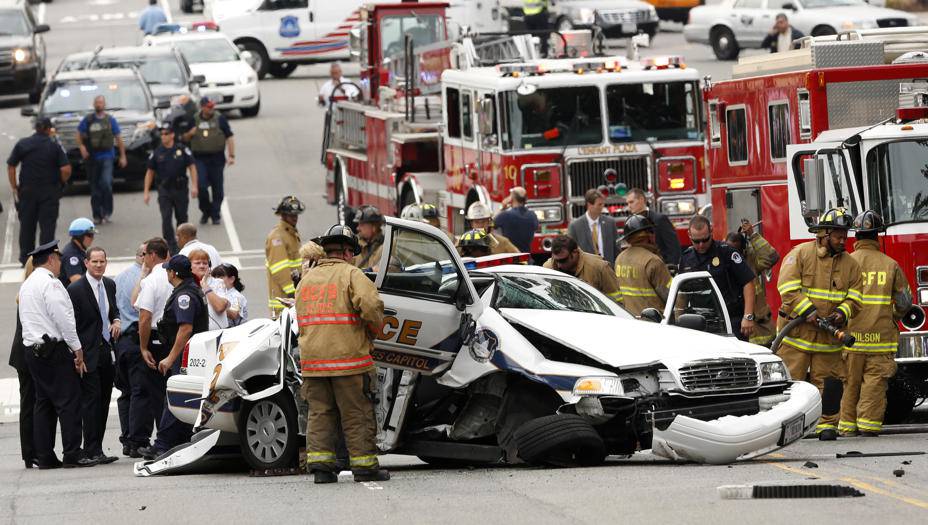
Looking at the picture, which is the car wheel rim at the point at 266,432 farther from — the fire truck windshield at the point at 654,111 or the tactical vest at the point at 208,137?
the tactical vest at the point at 208,137

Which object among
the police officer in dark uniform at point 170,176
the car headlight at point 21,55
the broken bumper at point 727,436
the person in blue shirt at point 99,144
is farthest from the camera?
the car headlight at point 21,55

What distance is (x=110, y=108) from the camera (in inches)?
1065

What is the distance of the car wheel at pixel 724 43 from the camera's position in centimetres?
3772

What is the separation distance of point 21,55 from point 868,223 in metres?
26.0

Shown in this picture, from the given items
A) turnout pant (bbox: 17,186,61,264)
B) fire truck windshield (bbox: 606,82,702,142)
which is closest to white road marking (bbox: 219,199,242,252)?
turnout pant (bbox: 17,186,61,264)

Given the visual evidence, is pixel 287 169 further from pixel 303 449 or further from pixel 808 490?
pixel 808 490

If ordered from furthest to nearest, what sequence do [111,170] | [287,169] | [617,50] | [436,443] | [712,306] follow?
[617,50]
[287,169]
[111,170]
[712,306]
[436,443]

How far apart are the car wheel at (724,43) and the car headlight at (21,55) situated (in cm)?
1457

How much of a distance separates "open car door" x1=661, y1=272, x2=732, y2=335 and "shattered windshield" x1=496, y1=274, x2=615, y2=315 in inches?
22.0

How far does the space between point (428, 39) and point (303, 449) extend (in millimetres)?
14053

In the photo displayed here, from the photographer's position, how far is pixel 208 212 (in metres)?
25.8

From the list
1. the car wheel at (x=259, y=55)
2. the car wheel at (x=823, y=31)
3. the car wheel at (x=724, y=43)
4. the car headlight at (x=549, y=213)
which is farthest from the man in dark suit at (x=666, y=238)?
the car wheel at (x=259, y=55)

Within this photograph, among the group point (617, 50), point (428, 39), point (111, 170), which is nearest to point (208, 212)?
point (111, 170)

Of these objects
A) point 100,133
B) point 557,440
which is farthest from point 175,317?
point 100,133
